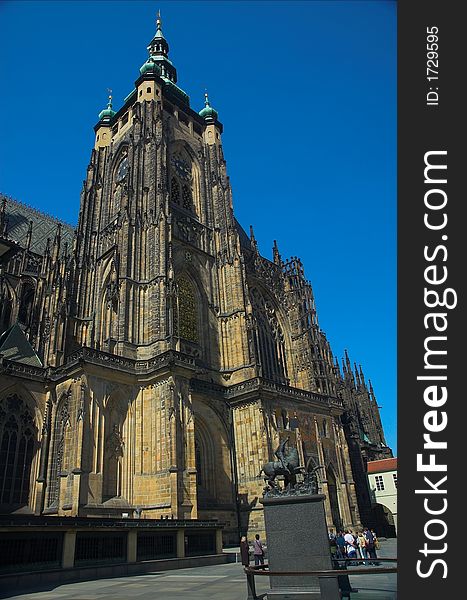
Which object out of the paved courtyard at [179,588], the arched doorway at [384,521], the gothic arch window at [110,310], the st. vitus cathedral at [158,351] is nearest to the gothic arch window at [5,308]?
the st. vitus cathedral at [158,351]

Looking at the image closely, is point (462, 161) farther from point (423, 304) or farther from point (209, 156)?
point (209, 156)

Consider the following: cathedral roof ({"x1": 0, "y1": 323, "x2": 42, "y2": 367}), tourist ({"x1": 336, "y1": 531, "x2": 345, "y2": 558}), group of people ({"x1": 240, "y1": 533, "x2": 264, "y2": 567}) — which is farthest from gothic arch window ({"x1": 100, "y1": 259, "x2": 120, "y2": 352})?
tourist ({"x1": 336, "y1": 531, "x2": 345, "y2": 558})

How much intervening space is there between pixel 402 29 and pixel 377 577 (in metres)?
7.41

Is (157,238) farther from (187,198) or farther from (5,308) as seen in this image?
(5,308)

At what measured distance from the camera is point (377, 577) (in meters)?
6.76

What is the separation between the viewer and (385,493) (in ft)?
146

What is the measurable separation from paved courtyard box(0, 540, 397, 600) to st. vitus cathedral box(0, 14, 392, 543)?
8.59 meters

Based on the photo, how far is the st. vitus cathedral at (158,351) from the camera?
917 inches

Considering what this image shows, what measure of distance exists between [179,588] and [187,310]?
73.8 ft

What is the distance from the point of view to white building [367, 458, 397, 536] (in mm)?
43594

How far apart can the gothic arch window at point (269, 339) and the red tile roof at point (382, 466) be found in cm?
1605

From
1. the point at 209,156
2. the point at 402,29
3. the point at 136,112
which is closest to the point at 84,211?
the point at 136,112

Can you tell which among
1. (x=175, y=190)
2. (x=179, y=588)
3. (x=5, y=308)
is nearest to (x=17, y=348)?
(x=5, y=308)

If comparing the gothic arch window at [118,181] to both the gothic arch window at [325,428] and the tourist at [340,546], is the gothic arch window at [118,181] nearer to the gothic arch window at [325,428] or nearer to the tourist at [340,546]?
the gothic arch window at [325,428]
